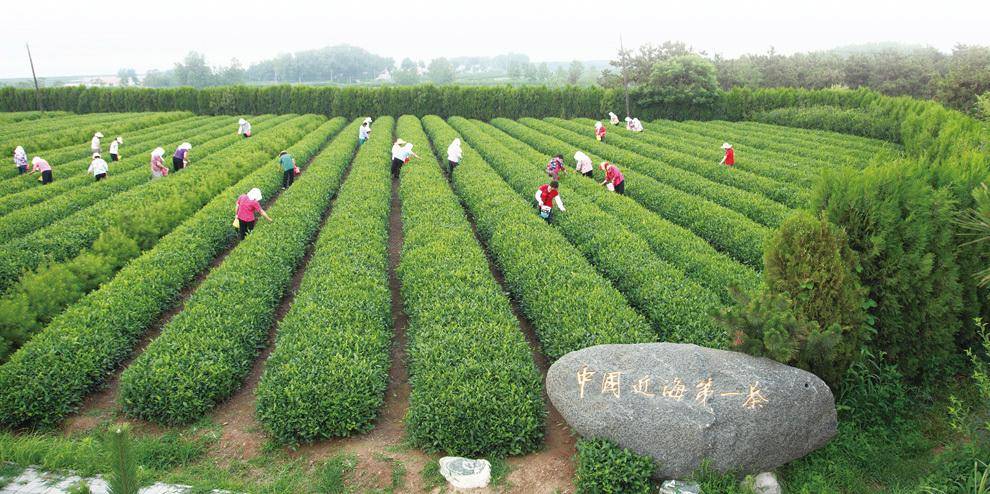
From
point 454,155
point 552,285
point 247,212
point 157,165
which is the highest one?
point 157,165

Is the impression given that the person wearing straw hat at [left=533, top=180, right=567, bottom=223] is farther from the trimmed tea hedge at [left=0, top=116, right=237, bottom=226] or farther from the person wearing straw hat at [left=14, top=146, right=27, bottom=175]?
the person wearing straw hat at [left=14, top=146, right=27, bottom=175]

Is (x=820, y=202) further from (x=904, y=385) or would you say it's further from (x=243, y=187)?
(x=243, y=187)

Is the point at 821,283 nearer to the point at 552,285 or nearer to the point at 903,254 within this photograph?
the point at 903,254

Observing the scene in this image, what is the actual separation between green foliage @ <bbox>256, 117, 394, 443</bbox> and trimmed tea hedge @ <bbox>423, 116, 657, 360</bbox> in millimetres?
2281

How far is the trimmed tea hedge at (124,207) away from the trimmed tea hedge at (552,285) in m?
8.23

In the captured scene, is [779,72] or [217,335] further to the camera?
[779,72]

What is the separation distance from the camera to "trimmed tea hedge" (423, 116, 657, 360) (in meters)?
7.72

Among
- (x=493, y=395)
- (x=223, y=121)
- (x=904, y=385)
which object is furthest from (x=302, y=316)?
(x=223, y=121)

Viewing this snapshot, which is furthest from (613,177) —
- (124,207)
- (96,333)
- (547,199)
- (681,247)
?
(124,207)

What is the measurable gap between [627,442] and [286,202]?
11.7m

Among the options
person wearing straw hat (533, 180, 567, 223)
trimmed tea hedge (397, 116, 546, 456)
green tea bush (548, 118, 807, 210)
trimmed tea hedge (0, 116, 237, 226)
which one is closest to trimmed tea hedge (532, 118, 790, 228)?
green tea bush (548, 118, 807, 210)

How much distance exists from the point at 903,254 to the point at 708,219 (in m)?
6.61

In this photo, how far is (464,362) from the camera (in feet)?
22.9

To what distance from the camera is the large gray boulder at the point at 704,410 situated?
18.1 ft
